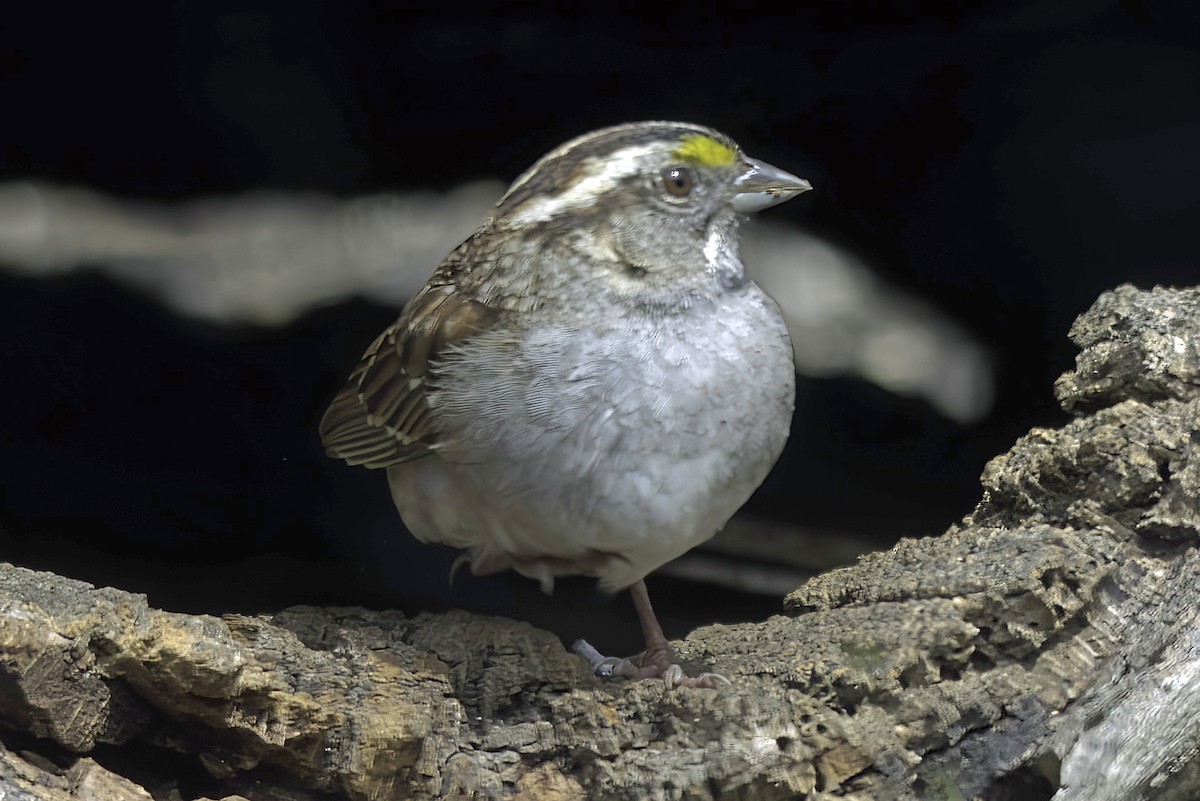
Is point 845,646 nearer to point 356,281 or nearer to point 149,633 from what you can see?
point 149,633

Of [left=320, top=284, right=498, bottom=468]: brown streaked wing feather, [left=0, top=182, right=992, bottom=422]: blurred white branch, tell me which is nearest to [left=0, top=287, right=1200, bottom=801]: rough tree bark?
[left=320, top=284, right=498, bottom=468]: brown streaked wing feather

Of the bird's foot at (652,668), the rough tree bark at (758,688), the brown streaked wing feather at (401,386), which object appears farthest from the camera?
the brown streaked wing feather at (401,386)

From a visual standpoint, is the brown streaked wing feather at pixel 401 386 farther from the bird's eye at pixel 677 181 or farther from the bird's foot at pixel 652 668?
the bird's foot at pixel 652 668

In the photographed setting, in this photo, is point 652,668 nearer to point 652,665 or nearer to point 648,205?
point 652,665

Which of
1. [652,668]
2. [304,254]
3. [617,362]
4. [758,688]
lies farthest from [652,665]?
[304,254]

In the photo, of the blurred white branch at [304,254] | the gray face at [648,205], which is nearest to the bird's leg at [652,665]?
the gray face at [648,205]

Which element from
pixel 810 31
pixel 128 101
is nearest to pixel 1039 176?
pixel 810 31
